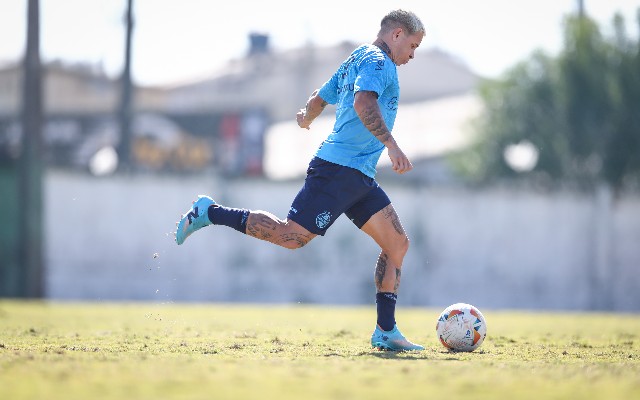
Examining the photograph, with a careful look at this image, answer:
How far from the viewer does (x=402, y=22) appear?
26.0 feet

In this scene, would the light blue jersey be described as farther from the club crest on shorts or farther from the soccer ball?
the soccer ball

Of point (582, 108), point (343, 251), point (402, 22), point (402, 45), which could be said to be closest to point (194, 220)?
point (402, 45)

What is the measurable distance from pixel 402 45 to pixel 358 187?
1.10 metres

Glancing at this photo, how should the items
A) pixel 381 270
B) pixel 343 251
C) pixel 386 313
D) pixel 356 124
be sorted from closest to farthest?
1. pixel 356 124
2. pixel 386 313
3. pixel 381 270
4. pixel 343 251

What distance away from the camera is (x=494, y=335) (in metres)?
10.5

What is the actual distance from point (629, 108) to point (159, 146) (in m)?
15.5

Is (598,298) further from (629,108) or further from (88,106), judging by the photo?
(88,106)

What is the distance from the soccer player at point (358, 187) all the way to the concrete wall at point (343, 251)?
15.6 metres

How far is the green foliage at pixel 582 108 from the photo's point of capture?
1102 inches

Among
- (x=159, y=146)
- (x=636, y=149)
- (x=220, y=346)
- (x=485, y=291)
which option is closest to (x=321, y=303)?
(x=485, y=291)

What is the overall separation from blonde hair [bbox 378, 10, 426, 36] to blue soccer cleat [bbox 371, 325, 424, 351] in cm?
222

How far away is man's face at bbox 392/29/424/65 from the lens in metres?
7.92

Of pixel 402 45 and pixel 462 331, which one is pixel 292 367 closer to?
pixel 462 331

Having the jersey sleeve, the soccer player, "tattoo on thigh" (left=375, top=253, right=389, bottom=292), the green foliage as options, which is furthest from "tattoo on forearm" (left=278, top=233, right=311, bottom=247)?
the green foliage
